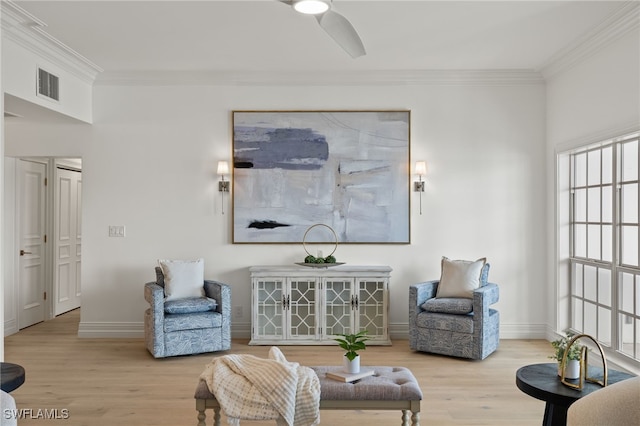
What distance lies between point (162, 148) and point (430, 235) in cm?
312

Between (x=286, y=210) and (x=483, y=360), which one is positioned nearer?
(x=483, y=360)

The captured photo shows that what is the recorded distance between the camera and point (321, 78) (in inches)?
226

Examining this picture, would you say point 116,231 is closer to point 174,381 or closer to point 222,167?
point 222,167

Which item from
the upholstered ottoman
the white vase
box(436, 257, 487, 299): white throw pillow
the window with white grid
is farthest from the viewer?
box(436, 257, 487, 299): white throw pillow

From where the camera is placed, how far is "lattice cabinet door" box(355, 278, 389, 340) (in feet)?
17.8

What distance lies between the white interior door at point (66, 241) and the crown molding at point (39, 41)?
210 cm

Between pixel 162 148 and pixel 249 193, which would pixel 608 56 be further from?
pixel 162 148

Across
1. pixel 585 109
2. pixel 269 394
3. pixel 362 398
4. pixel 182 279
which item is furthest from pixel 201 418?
pixel 585 109

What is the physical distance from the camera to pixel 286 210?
5.75m

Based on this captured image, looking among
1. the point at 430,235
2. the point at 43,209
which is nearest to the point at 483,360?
the point at 430,235

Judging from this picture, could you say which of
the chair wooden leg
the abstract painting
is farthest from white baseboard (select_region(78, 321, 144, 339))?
the chair wooden leg

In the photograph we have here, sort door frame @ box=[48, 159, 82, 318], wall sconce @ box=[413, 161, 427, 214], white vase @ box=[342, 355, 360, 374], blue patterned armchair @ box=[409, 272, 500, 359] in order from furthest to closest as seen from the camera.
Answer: door frame @ box=[48, 159, 82, 318], wall sconce @ box=[413, 161, 427, 214], blue patterned armchair @ box=[409, 272, 500, 359], white vase @ box=[342, 355, 360, 374]

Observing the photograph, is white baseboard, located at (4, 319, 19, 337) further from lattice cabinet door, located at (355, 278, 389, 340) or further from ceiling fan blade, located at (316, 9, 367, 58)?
ceiling fan blade, located at (316, 9, 367, 58)

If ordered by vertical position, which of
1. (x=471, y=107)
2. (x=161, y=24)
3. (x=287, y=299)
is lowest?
(x=287, y=299)
